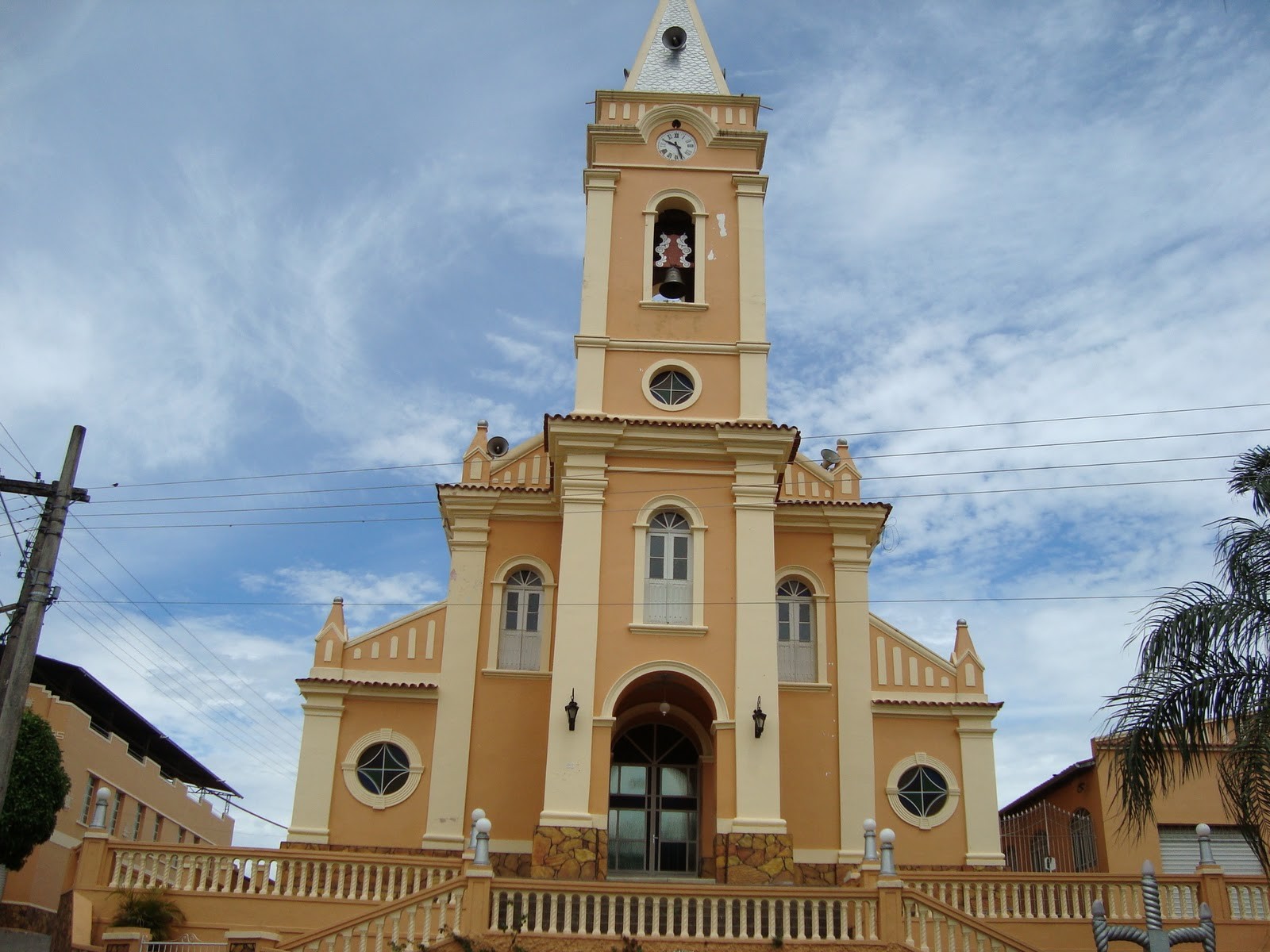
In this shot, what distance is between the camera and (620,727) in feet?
76.1

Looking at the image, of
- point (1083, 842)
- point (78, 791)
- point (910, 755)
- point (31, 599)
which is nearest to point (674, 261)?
point (910, 755)

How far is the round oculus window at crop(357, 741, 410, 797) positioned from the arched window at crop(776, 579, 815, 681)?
712 centimetres

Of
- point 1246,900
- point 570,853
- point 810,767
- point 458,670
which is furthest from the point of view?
point 458,670

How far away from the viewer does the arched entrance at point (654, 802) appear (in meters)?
22.3

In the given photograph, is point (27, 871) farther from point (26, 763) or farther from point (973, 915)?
point (973, 915)

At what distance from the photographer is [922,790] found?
77.7ft

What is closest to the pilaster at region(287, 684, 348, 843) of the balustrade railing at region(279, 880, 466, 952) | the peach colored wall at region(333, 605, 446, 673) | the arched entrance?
the peach colored wall at region(333, 605, 446, 673)

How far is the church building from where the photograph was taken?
21.0 m

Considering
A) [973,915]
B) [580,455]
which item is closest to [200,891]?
[580,455]

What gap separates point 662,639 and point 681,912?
5583 mm

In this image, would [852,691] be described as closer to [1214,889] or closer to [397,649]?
[1214,889]

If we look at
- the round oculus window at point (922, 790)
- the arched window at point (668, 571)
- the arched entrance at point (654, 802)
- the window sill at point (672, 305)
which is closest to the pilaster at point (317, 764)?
the arched entrance at point (654, 802)

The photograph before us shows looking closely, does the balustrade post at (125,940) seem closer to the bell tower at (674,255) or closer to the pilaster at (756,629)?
the pilaster at (756,629)

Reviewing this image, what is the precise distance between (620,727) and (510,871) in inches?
125
